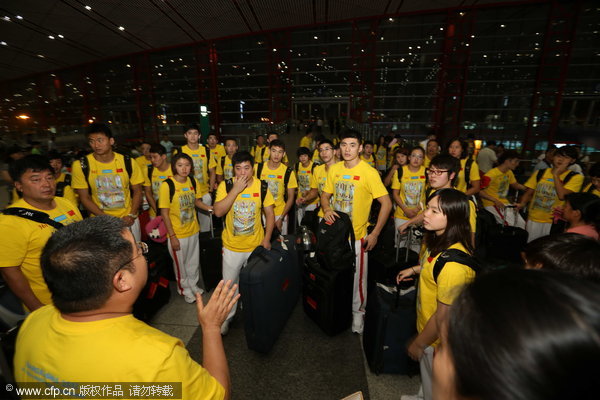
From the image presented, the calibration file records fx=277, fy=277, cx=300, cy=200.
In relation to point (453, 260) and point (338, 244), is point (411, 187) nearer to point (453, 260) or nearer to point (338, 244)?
point (338, 244)

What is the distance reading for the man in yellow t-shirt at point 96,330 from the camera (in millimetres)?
888

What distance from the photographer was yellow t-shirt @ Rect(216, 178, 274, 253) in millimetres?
2930

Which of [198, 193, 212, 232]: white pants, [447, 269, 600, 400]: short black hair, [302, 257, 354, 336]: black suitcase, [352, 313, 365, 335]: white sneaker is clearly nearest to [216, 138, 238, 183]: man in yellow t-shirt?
[198, 193, 212, 232]: white pants

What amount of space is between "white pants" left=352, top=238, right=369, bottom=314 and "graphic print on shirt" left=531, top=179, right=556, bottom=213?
296 centimetres

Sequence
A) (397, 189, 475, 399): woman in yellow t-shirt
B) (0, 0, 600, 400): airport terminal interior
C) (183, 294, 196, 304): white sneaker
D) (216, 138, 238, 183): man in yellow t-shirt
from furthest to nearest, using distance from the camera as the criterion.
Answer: (0, 0, 600, 400): airport terminal interior
(216, 138, 238, 183): man in yellow t-shirt
(183, 294, 196, 304): white sneaker
(397, 189, 475, 399): woman in yellow t-shirt

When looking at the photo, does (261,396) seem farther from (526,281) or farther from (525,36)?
(525,36)

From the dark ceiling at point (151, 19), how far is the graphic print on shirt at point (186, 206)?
759 centimetres

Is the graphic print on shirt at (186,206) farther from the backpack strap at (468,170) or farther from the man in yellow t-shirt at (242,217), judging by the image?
the backpack strap at (468,170)

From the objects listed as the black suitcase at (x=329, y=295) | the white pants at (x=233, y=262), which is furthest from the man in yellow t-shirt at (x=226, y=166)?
the black suitcase at (x=329, y=295)

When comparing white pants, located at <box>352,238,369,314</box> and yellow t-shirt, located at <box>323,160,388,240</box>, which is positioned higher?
yellow t-shirt, located at <box>323,160,388,240</box>

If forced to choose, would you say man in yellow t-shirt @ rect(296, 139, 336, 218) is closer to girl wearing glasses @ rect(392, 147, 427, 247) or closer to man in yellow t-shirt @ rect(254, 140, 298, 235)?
man in yellow t-shirt @ rect(254, 140, 298, 235)

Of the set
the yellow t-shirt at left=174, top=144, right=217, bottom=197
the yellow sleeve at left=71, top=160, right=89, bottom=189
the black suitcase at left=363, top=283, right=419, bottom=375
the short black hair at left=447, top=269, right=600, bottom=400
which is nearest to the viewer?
the short black hair at left=447, top=269, right=600, bottom=400

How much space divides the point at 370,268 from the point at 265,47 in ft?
34.9

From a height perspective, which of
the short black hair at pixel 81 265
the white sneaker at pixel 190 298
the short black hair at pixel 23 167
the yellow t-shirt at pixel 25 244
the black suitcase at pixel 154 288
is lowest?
the white sneaker at pixel 190 298
